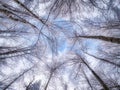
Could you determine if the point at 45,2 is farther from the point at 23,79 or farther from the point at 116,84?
the point at 23,79

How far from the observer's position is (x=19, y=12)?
25.3 feet

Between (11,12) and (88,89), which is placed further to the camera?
(88,89)

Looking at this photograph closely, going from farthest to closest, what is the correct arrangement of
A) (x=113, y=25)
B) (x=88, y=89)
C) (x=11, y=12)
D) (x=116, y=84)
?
(x=88, y=89)
(x=116, y=84)
(x=113, y=25)
(x=11, y=12)

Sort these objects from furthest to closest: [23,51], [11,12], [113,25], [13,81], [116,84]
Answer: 1. [13,81]
2. [23,51]
3. [116,84]
4. [113,25]
5. [11,12]

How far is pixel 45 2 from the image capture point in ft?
32.9

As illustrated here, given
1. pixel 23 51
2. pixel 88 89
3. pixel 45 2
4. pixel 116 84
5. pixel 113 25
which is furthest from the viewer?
pixel 88 89

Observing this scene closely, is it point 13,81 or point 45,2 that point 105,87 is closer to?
point 45,2

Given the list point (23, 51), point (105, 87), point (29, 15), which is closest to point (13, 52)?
point (23, 51)

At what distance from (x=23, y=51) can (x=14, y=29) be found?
152 cm

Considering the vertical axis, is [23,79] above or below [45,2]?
below

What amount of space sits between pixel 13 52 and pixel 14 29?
3.72 feet

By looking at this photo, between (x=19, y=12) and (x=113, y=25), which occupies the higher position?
(x=19, y=12)

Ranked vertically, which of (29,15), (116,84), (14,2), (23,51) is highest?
(14,2)

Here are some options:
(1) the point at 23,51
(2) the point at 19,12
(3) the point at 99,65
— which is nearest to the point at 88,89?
(3) the point at 99,65
